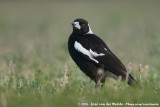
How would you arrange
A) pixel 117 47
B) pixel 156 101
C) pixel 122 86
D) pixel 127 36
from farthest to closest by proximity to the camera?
pixel 127 36 < pixel 117 47 < pixel 122 86 < pixel 156 101

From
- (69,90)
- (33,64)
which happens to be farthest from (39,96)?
(33,64)

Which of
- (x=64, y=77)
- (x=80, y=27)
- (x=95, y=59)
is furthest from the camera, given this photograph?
(x=80, y=27)

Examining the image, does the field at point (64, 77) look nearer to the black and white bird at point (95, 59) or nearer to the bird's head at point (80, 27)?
the black and white bird at point (95, 59)

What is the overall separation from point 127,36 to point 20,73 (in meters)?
8.56

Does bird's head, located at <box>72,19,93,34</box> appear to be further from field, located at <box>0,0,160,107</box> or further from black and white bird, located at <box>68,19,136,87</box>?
field, located at <box>0,0,160,107</box>

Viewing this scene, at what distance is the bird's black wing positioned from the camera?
709 centimetres

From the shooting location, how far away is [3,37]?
1723 centimetres

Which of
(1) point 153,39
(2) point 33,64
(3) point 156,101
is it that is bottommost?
(3) point 156,101

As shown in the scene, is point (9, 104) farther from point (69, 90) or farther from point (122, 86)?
point (122, 86)

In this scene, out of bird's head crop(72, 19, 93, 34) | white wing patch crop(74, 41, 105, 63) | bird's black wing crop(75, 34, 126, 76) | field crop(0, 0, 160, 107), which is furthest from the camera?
bird's head crop(72, 19, 93, 34)

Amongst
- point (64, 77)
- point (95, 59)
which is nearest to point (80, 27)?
point (95, 59)

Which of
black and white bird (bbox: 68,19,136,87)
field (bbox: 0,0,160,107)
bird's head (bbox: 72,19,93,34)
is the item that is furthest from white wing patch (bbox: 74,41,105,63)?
bird's head (bbox: 72,19,93,34)

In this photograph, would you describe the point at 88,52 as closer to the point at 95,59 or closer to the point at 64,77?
the point at 95,59

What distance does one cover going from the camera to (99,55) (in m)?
7.25
